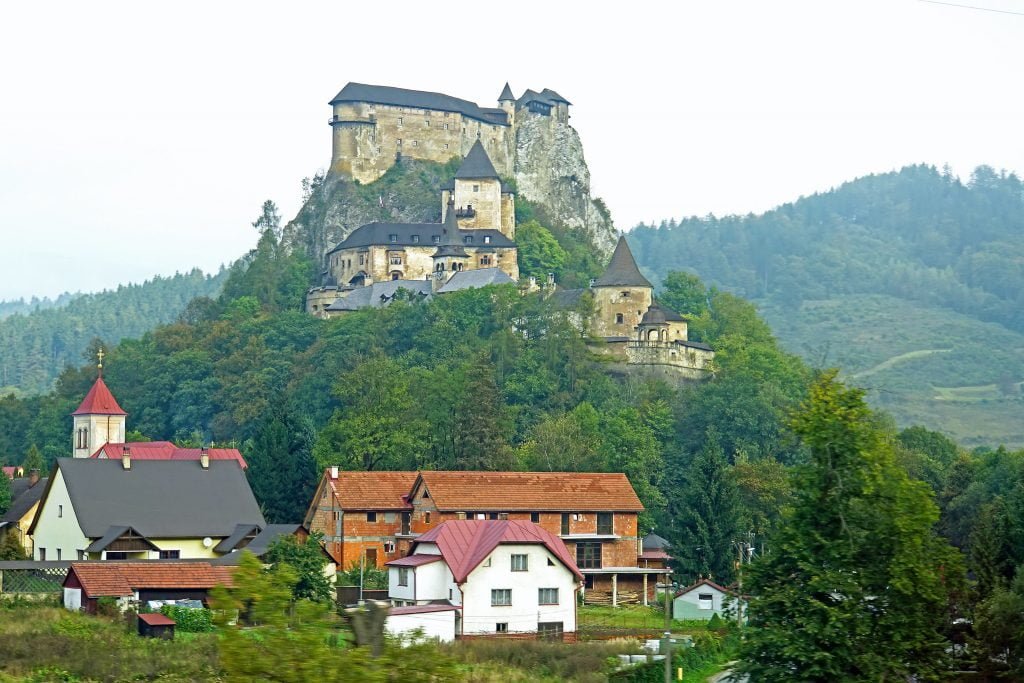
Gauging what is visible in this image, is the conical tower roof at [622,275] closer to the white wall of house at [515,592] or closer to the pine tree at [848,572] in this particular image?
the white wall of house at [515,592]

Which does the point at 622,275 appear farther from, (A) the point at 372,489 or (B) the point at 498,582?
(B) the point at 498,582

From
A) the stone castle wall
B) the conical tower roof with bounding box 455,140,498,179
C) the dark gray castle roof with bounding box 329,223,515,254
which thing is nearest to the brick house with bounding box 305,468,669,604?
the dark gray castle roof with bounding box 329,223,515,254

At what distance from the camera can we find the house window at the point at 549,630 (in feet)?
183

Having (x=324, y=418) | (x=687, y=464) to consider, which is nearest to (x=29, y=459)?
(x=324, y=418)

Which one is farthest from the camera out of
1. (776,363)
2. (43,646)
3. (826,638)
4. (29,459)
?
(776,363)

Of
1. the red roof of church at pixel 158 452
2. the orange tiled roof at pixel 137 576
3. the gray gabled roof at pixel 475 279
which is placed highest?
the gray gabled roof at pixel 475 279

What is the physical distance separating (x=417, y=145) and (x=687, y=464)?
4995 cm

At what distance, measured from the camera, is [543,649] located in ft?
156

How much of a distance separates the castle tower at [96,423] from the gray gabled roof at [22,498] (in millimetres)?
13100

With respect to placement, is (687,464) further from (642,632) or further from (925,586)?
(925,586)

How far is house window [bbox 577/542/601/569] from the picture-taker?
2756 inches

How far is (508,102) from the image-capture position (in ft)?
486

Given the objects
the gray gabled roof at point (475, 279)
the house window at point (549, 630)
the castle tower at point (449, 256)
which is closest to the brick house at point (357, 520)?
the house window at point (549, 630)

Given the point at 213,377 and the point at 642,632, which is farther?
the point at 213,377
